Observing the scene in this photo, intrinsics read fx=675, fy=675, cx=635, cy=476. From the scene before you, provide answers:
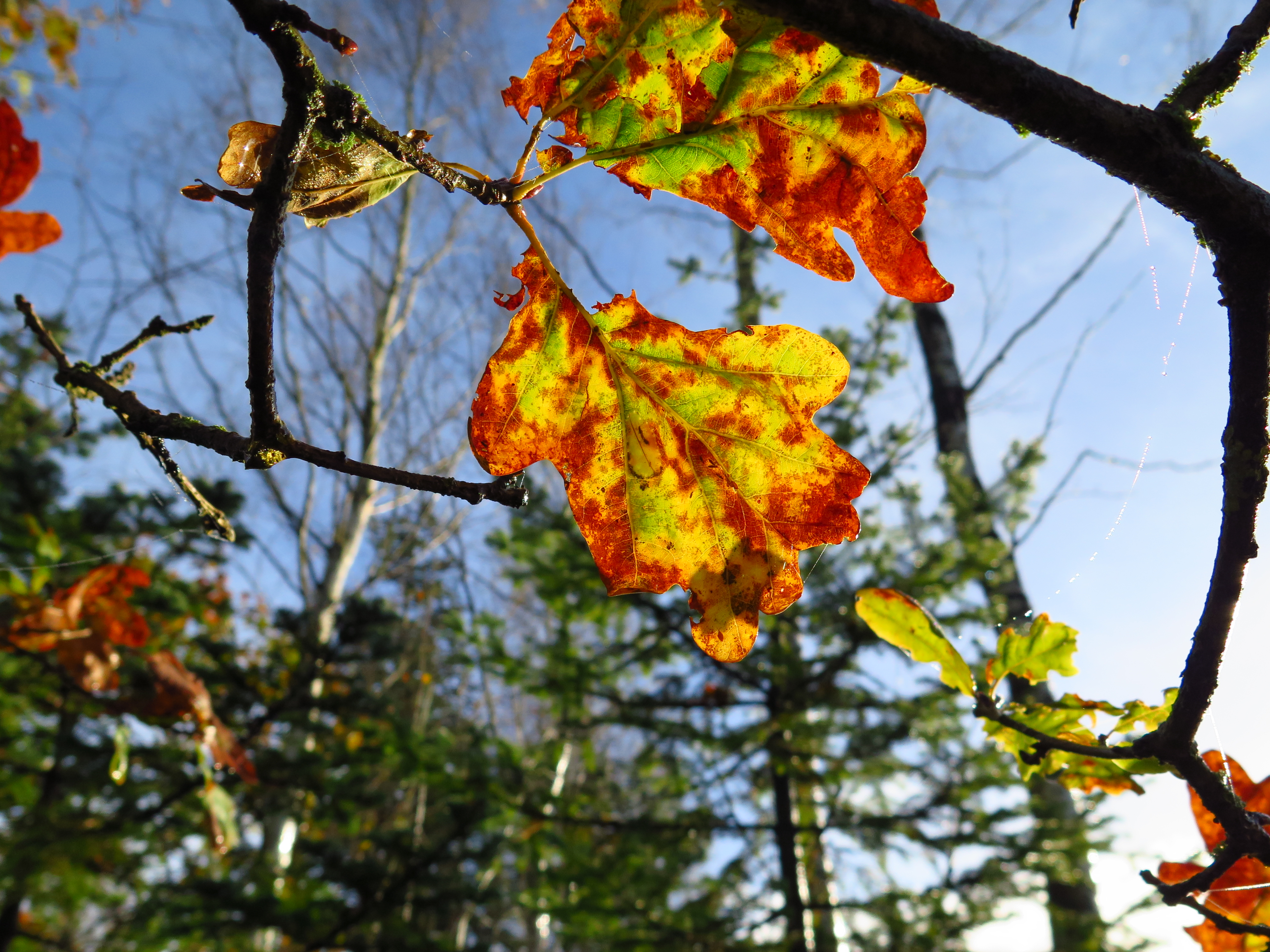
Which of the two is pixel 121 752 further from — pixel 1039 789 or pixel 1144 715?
pixel 1039 789

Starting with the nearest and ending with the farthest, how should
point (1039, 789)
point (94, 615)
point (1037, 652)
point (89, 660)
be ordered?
point (1037, 652) < point (89, 660) < point (94, 615) < point (1039, 789)

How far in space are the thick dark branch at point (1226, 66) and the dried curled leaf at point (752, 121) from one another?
0.51 ft

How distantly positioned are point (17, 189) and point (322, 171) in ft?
1.56

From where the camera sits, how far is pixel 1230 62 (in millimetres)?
443

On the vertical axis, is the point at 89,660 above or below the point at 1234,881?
→ above

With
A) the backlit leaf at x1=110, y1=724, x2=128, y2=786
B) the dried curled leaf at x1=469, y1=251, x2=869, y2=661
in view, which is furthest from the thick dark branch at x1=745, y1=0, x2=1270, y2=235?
the backlit leaf at x1=110, y1=724, x2=128, y2=786

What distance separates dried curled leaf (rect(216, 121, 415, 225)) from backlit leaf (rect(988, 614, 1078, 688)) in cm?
76

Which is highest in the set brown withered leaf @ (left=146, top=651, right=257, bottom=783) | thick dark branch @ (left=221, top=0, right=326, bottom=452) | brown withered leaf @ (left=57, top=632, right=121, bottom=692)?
brown withered leaf @ (left=57, top=632, right=121, bottom=692)

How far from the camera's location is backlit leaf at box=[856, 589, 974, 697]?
0.71m

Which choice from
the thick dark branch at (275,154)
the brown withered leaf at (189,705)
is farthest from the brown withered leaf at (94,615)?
the thick dark branch at (275,154)

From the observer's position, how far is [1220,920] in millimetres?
535

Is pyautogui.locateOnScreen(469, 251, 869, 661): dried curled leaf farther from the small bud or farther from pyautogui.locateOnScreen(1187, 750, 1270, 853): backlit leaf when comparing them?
pyautogui.locateOnScreen(1187, 750, 1270, 853): backlit leaf

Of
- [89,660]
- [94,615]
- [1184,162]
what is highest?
[94,615]

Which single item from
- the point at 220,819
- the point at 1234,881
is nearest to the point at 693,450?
the point at 1234,881
